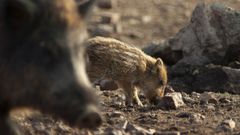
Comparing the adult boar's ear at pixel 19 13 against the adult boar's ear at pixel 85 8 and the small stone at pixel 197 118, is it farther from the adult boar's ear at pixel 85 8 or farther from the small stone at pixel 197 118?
the small stone at pixel 197 118

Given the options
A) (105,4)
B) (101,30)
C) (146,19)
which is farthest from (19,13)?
(105,4)

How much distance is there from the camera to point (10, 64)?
6207 mm

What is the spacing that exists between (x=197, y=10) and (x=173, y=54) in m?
0.81

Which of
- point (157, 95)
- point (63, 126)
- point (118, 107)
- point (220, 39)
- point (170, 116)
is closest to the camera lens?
point (63, 126)

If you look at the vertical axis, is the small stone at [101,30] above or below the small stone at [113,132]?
above

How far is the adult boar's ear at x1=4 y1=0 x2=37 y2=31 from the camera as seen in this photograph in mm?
6008

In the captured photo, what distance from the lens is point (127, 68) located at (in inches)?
443

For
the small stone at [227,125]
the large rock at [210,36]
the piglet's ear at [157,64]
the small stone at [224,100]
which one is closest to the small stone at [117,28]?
the large rock at [210,36]

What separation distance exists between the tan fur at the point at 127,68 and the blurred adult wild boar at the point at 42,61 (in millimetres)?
3918

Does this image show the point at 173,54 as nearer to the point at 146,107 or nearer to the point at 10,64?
the point at 146,107

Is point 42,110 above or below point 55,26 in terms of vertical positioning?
below

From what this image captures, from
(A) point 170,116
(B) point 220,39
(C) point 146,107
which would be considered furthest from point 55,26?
(B) point 220,39

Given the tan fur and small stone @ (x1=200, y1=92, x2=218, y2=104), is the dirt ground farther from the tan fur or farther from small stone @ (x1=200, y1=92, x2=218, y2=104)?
the tan fur

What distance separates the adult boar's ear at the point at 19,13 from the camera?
19.7 feet
